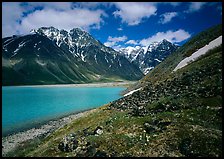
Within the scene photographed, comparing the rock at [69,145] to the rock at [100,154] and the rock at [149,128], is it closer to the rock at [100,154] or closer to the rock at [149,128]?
the rock at [100,154]

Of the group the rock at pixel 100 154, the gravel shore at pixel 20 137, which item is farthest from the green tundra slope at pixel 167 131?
the gravel shore at pixel 20 137

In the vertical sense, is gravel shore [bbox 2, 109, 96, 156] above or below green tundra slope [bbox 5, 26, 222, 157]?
below

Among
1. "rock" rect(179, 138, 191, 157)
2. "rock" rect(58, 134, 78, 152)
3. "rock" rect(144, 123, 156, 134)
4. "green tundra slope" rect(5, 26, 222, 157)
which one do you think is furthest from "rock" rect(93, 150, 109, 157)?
"rock" rect(179, 138, 191, 157)

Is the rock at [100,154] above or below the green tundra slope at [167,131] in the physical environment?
below

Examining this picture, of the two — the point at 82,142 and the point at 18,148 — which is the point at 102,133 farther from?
the point at 18,148

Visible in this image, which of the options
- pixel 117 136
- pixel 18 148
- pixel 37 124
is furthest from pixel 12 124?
pixel 117 136

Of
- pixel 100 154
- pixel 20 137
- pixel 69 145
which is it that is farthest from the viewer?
pixel 20 137

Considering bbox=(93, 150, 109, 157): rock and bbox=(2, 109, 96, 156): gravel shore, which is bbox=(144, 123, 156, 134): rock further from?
bbox=(2, 109, 96, 156): gravel shore

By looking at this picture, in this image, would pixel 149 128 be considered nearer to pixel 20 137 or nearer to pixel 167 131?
pixel 167 131

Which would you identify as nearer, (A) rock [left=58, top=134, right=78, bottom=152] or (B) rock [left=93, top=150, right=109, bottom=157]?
(B) rock [left=93, top=150, right=109, bottom=157]

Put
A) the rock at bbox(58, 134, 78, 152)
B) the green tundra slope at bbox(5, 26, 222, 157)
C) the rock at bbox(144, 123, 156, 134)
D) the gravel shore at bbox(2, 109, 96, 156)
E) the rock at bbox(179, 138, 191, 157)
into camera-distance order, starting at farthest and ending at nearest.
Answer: the gravel shore at bbox(2, 109, 96, 156) < the rock at bbox(58, 134, 78, 152) < the rock at bbox(144, 123, 156, 134) < the green tundra slope at bbox(5, 26, 222, 157) < the rock at bbox(179, 138, 191, 157)

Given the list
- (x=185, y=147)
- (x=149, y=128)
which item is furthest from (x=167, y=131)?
(x=185, y=147)
